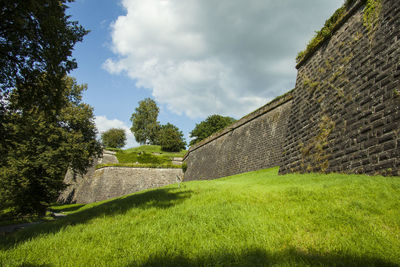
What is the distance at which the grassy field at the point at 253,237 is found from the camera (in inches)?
83.4

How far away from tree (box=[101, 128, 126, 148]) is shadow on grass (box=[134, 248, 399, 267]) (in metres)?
59.8

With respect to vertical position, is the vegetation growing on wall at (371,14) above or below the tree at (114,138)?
below

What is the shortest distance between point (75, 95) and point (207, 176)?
14852mm

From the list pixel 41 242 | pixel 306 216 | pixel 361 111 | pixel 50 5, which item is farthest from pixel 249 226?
pixel 50 5

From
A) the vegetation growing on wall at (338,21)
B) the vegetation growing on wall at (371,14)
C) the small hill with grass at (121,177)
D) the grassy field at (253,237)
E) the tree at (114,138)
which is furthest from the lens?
the tree at (114,138)

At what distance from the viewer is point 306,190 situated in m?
Result: 4.36

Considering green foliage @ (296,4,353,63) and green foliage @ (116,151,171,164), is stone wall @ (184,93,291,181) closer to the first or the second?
green foliage @ (296,4,353,63)

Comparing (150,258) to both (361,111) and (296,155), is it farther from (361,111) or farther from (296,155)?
(296,155)

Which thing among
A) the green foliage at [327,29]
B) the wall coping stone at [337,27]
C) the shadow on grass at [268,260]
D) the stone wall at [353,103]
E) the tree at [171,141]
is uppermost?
the tree at [171,141]

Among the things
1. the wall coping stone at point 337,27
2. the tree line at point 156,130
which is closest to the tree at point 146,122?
A: the tree line at point 156,130

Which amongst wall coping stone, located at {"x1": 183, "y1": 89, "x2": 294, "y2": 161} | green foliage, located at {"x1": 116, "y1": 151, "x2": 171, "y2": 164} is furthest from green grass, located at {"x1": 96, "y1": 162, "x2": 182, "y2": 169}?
wall coping stone, located at {"x1": 183, "y1": 89, "x2": 294, "y2": 161}

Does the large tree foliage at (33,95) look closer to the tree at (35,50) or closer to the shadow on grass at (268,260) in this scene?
the tree at (35,50)

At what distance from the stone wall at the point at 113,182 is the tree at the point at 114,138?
30264 millimetres

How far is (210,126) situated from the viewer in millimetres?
48938
